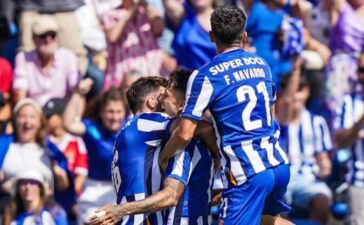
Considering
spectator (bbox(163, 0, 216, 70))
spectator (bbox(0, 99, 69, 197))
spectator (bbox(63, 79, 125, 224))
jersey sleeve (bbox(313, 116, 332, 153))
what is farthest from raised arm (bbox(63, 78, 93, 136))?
jersey sleeve (bbox(313, 116, 332, 153))

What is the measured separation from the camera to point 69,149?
1161cm

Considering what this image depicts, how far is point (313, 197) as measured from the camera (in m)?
11.2

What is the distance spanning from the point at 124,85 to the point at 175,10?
33.1 inches

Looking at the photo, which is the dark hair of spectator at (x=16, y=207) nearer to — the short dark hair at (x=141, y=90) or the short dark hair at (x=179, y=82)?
the short dark hair at (x=141, y=90)

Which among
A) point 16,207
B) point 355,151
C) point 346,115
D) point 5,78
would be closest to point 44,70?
point 5,78

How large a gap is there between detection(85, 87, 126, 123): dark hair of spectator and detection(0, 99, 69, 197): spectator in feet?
1.76

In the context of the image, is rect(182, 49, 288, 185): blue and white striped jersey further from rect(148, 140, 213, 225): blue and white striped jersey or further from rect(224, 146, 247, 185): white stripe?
rect(148, 140, 213, 225): blue and white striped jersey

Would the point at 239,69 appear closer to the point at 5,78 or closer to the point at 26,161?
the point at 26,161

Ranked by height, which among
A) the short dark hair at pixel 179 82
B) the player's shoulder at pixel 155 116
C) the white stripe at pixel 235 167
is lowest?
the white stripe at pixel 235 167

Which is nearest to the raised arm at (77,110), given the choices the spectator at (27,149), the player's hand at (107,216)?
the spectator at (27,149)

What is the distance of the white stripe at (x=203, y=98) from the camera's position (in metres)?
7.84

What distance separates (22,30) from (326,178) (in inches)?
118

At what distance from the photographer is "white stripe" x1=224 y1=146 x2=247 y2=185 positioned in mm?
7977

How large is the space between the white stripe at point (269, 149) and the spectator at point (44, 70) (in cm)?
411
